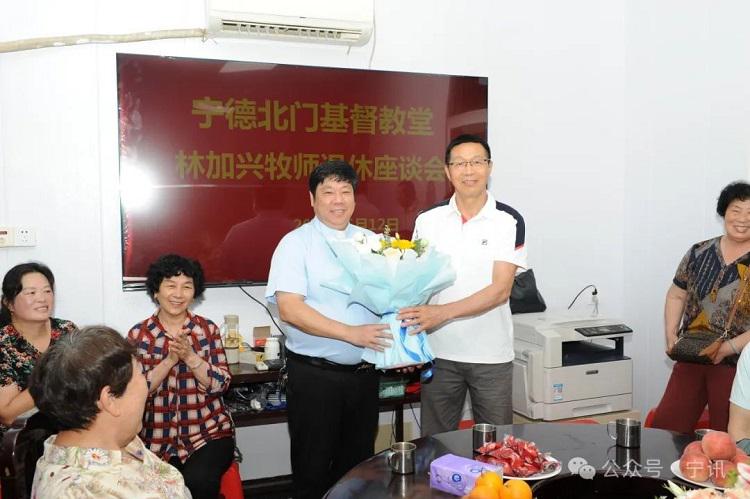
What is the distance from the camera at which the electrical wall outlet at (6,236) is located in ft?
10.5

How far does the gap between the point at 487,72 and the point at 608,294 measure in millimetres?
1559

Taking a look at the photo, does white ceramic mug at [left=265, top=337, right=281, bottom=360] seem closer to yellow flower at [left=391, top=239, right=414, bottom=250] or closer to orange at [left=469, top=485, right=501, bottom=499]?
yellow flower at [left=391, top=239, right=414, bottom=250]

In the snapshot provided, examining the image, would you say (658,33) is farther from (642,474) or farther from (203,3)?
(642,474)

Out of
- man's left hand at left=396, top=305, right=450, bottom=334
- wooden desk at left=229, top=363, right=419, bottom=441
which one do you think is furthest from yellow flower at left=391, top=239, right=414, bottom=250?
wooden desk at left=229, top=363, right=419, bottom=441

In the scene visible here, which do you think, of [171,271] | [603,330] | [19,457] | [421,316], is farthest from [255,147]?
[603,330]

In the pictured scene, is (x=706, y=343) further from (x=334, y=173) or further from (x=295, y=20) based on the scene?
(x=295, y=20)

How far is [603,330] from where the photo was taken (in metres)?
3.67

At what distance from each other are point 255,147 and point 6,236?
1184 mm

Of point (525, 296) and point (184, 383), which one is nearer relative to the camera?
point (184, 383)

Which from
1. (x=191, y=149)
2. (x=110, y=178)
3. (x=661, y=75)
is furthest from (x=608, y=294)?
(x=110, y=178)

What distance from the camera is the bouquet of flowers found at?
2287 mm

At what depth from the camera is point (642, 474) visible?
1842mm

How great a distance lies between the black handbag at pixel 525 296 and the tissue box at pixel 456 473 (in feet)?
7.16

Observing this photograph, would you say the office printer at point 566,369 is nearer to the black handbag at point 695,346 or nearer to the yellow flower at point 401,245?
the black handbag at point 695,346
